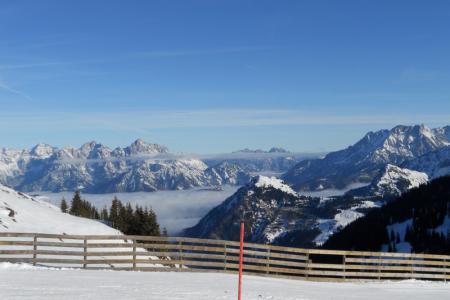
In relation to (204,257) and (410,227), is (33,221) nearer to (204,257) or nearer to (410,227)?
(204,257)

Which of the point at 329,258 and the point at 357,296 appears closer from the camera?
the point at 357,296

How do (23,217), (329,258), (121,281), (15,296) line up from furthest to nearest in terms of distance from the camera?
1. (329,258)
2. (23,217)
3. (121,281)
4. (15,296)

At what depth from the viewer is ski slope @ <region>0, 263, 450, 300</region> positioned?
18391 mm

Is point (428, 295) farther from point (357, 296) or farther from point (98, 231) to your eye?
point (98, 231)

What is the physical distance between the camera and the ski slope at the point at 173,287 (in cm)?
1839

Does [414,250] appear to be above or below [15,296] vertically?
below

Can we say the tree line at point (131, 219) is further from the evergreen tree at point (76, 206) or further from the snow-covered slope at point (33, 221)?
the snow-covered slope at point (33, 221)

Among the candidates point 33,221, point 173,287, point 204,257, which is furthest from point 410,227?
point 173,287

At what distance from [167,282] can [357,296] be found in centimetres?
797

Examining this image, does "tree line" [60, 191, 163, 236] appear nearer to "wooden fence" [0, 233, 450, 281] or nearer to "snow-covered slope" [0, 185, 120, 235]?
"snow-covered slope" [0, 185, 120, 235]

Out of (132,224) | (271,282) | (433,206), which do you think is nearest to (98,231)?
(132,224)

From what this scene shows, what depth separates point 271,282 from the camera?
83.6ft

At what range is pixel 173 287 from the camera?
20906 millimetres

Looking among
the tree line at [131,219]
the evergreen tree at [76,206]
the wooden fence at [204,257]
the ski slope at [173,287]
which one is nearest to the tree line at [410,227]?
the tree line at [131,219]
